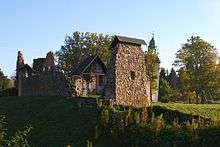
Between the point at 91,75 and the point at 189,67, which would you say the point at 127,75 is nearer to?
the point at 91,75

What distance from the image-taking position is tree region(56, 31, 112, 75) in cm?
6856

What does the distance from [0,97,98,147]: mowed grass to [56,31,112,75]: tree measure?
31512 mm

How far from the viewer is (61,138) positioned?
27.7 meters

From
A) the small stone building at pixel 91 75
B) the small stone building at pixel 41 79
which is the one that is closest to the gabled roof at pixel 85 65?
the small stone building at pixel 91 75

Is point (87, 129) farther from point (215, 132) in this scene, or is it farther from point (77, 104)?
point (215, 132)

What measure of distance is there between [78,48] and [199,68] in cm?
1912

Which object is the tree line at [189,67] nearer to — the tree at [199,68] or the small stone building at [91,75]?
the tree at [199,68]

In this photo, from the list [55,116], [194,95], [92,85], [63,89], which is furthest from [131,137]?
[194,95]

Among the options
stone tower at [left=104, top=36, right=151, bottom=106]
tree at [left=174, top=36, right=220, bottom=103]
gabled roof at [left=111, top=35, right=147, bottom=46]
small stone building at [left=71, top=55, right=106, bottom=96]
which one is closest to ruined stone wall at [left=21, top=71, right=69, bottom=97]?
small stone building at [left=71, top=55, right=106, bottom=96]

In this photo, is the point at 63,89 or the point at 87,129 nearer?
the point at 87,129

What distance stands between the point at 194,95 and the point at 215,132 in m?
34.2

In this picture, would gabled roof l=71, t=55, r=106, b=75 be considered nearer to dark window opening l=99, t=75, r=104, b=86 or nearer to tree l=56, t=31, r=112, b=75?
dark window opening l=99, t=75, r=104, b=86

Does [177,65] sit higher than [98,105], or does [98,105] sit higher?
[177,65]

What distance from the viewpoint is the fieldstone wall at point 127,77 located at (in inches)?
1335
